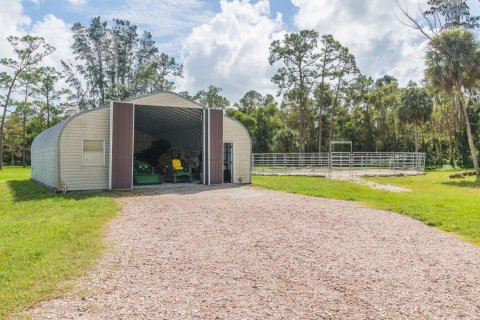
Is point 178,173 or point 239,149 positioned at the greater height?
point 239,149

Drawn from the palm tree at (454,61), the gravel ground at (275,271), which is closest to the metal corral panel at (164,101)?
the gravel ground at (275,271)

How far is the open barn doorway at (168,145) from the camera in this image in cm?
1642

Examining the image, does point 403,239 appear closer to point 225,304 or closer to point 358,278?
point 358,278

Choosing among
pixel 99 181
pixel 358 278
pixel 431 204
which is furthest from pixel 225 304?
pixel 99 181

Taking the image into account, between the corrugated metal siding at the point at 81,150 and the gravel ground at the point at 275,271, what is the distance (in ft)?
18.9

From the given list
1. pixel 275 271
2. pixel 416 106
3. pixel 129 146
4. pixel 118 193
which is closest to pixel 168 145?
pixel 129 146

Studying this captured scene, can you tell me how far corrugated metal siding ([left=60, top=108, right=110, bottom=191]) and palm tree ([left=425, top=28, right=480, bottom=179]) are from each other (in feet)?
57.2

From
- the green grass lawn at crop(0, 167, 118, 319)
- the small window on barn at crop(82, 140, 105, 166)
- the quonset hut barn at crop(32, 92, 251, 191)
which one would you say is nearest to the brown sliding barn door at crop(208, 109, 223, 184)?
the quonset hut barn at crop(32, 92, 251, 191)

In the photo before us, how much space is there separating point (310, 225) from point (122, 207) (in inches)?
200

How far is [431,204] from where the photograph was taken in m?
10.3

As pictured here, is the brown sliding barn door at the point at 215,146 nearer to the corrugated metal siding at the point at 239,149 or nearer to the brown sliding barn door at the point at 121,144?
the corrugated metal siding at the point at 239,149

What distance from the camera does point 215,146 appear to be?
50.9ft

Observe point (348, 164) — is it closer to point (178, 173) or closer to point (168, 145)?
point (168, 145)

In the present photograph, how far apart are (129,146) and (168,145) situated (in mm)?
9564
